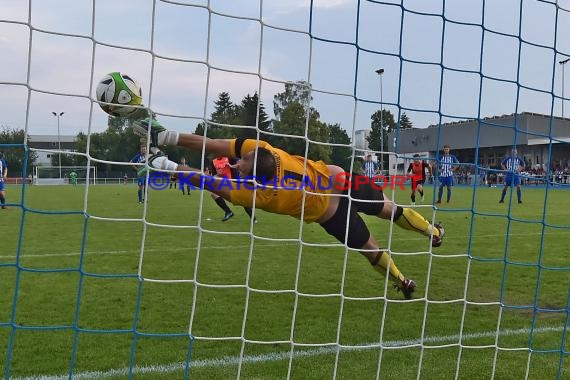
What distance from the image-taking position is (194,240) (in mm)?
8453

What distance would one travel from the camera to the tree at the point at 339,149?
4242 millimetres

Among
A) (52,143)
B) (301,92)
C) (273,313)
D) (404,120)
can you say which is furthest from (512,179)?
(52,143)

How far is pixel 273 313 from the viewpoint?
447 cm

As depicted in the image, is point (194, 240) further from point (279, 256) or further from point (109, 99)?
point (109, 99)

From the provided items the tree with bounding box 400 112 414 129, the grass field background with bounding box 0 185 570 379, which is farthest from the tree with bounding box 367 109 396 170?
the grass field background with bounding box 0 185 570 379

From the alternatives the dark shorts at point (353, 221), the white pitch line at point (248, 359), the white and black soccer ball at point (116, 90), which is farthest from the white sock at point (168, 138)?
the white pitch line at point (248, 359)

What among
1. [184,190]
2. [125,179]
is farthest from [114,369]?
[125,179]

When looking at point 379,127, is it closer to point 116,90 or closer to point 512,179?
point 512,179

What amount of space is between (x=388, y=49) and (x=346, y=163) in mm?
1283

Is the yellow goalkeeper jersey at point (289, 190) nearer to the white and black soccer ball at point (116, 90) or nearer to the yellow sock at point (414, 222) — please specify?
the yellow sock at point (414, 222)

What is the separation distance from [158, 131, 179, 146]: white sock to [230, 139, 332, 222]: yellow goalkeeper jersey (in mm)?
637

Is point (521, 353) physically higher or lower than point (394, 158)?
lower

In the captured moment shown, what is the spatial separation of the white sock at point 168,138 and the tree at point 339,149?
1409 mm

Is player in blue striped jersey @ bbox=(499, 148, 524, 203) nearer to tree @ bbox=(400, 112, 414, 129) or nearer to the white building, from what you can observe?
tree @ bbox=(400, 112, 414, 129)
